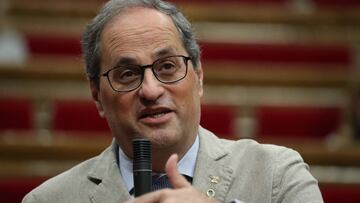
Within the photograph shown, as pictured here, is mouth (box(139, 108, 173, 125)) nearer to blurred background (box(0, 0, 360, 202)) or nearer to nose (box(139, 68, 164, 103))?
nose (box(139, 68, 164, 103))

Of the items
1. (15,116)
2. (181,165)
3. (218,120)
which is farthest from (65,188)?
(15,116)

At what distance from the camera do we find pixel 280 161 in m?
1.22

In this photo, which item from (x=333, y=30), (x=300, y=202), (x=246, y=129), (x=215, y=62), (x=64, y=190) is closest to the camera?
(x=300, y=202)

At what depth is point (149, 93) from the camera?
1.15 metres

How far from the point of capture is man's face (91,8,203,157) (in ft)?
3.79

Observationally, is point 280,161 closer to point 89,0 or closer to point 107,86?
point 107,86

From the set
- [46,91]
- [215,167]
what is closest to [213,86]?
[46,91]

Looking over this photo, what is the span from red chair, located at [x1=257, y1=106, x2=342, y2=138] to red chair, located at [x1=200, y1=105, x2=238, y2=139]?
123mm

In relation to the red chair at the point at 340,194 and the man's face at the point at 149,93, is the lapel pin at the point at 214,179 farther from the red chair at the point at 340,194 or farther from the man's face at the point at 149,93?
the red chair at the point at 340,194

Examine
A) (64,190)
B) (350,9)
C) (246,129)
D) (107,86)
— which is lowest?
(246,129)

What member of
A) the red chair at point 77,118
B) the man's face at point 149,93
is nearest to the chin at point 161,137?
the man's face at point 149,93

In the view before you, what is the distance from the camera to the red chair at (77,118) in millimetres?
2686

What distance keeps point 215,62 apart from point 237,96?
219 millimetres

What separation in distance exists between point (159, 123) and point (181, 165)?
4.5 inches
